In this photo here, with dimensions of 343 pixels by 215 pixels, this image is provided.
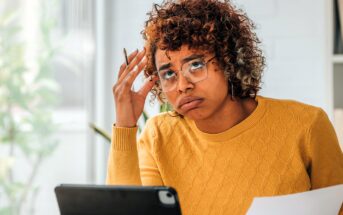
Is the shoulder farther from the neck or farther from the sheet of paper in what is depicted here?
the sheet of paper

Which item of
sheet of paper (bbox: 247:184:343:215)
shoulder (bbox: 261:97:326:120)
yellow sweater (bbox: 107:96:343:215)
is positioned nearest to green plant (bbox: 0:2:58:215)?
yellow sweater (bbox: 107:96:343:215)

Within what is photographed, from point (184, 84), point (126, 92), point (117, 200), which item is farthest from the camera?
point (126, 92)

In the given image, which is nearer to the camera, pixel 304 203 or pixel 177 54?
pixel 304 203

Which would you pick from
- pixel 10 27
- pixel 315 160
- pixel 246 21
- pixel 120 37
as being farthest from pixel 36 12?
pixel 315 160

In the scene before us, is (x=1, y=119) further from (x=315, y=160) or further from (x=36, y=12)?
(x=315, y=160)

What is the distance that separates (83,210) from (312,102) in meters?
1.68

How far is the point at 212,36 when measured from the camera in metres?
1.32

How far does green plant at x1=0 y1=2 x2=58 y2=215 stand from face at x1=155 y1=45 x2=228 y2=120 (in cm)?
155

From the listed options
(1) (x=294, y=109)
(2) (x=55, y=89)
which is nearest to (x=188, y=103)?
(1) (x=294, y=109)

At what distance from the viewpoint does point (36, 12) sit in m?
2.78

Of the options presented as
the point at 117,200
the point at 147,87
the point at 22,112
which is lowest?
the point at 22,112

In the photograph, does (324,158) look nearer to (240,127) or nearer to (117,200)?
(240,127)

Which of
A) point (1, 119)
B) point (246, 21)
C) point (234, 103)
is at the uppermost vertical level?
point (246, 21)

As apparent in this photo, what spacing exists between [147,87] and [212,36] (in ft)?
0.71
